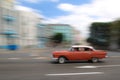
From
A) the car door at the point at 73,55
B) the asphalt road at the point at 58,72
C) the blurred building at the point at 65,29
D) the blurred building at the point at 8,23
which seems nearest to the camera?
the asphalt road at the point at 58,72

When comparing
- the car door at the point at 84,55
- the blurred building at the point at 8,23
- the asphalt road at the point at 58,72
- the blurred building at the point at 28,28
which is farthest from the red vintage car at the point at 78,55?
the blurred building at the point at 28,28

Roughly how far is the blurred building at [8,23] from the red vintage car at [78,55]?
3630cm

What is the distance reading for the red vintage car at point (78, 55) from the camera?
21828 millimetres

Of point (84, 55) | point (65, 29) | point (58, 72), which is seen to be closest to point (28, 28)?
point (84, 55)

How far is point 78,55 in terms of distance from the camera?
Answer: 72.5 ft

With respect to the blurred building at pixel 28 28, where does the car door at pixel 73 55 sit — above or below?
below

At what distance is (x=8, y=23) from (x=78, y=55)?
39472 mm

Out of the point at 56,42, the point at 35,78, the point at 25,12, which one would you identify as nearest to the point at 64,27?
the point at 56,42

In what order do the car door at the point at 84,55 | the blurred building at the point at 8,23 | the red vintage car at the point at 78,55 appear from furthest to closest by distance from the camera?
the blurred building at the point at 8,23 < the car door at the point at 84,55 < the red vintage car at the point at 78,55

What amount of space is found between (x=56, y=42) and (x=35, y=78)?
99.9 m

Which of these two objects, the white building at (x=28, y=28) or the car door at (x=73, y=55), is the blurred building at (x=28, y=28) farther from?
the car door at (x=73, y=55)

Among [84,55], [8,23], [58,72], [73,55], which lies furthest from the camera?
[8,23]

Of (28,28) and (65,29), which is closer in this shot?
(28,28)

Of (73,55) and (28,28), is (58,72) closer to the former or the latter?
(73,55)
